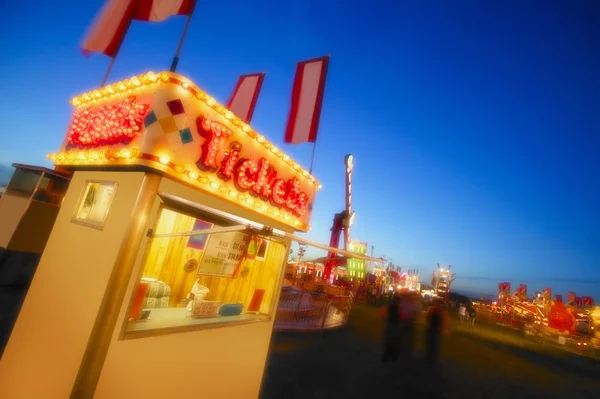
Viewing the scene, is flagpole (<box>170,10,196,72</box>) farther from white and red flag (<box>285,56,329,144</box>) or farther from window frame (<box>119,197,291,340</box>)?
white and red flag (<box>285,56,329,144</box>)

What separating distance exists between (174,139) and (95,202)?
225cm

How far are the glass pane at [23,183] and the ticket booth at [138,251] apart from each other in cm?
147

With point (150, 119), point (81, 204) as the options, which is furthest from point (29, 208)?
point (150, 119)

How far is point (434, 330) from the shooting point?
1166 centimetres

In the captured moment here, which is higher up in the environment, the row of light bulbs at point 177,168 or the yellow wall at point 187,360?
the row of light bulbs at point 177,168

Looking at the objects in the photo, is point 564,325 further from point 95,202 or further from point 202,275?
point 95,202

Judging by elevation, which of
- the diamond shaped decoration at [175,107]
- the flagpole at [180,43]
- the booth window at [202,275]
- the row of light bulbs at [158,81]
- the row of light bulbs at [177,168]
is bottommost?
the booth window at [202,275]

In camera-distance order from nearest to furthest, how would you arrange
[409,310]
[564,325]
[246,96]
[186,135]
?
[186,135]
[246,96]
[409,310]
[564,325]

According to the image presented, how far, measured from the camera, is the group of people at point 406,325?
1074cm

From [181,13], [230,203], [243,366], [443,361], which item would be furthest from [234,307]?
[443,361]

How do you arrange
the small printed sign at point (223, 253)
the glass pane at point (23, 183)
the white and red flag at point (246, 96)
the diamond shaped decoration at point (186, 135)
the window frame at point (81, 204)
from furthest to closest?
the white and red flag at point (246, 96) → the glass pane at point (23, 183) → the small printed sign at point (223, 253) → the window frame at point (81, 204) → the diamond shaped decoration at point (186, 135)

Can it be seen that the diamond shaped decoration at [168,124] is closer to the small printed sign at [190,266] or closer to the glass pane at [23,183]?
the glass pane at [23,183]

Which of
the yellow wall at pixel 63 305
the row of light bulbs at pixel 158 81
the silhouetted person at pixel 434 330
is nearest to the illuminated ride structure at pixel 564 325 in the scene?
the silhouetted person at pixel 434 330

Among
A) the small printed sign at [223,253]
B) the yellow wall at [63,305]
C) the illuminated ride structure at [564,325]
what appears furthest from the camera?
the illuminated ride structure at [564,325]
